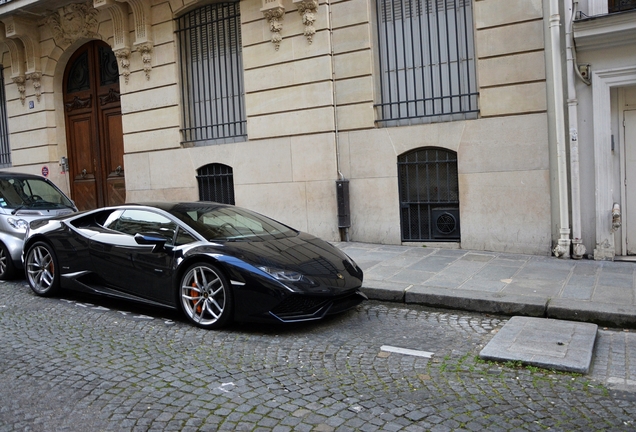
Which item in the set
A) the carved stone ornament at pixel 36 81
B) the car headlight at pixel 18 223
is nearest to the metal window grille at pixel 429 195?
the car headlight at pixel 18 223

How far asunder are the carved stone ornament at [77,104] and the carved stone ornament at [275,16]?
6196mm

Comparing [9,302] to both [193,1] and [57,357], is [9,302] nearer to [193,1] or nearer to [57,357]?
[57,357]

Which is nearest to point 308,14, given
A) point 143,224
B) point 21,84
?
point 143,224

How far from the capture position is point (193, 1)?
12695 mm

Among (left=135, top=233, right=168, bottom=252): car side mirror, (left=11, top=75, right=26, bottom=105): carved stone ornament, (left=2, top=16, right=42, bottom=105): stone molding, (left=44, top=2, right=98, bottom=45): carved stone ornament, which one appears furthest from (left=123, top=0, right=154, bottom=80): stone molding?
(left=135, top=233, right=168, bottom=252): car side mirror

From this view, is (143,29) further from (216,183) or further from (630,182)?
(630,182)

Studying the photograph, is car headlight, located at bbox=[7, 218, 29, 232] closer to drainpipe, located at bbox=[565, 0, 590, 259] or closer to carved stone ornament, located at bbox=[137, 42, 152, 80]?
carved stone ornament, located at bbox=[137, 42, 152, 80]

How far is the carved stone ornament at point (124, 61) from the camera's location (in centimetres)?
1370

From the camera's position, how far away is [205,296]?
609 centimetres

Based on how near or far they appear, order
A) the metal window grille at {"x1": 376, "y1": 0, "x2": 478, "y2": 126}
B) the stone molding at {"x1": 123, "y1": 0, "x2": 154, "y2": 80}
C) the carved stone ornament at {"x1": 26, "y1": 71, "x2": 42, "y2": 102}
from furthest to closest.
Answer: the carved stone ornament at {"x1": 26, "y1": 71, "x2": 42, "y2": 102} → the stone molding at {"x1": 123, "y1": 0, "x2": 154, "y2": 80} → the metal window grille at {"x1": 376, "y1": 0, "x2": 478, "y2": 126}

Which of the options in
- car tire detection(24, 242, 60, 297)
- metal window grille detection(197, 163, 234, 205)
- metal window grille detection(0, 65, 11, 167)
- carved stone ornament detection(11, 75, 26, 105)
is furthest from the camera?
metal window grille detection(0, 65, 11, 167)

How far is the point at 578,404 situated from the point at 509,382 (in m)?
0.54

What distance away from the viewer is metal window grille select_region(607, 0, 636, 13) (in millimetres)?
8586

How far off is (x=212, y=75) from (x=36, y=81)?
5.73 metres
